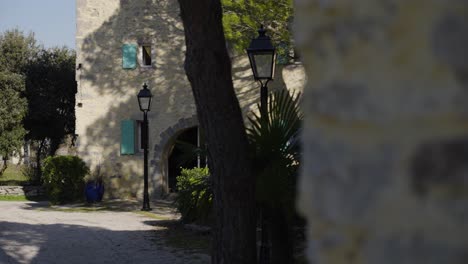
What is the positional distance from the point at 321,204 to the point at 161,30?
1797 centimetres

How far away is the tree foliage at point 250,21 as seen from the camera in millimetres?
14930

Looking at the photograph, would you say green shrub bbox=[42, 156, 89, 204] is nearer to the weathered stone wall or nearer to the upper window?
the upper window

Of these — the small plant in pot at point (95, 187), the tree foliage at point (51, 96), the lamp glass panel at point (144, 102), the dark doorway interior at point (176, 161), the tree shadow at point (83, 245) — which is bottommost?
the tree shadow at point (83, 245)

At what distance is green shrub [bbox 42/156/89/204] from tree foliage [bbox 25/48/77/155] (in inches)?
213

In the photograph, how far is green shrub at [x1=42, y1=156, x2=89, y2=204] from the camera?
1797 cm

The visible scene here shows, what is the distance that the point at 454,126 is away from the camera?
2.72 feet

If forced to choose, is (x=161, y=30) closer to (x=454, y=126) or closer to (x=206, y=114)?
Result: (x=206, y=114)

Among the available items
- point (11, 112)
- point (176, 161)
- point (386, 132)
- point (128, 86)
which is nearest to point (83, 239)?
point (176, 161)

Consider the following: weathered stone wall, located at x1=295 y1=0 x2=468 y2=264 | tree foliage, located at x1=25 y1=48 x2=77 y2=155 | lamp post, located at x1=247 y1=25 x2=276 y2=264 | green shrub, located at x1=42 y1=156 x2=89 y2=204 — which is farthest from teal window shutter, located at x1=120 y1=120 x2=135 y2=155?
weathered stone wall, located at x1=295 y1=0 x2=468 y2=264

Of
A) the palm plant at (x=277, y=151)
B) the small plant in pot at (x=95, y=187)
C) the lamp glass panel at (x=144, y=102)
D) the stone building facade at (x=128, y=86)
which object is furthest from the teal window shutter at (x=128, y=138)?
the palm plant at (x=277, y=151)

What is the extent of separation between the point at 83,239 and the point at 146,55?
9.00 metres

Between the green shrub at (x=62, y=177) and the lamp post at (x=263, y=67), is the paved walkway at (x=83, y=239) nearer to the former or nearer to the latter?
the lamp post at (x=263, y=67)

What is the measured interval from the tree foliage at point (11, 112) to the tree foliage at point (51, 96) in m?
0.45

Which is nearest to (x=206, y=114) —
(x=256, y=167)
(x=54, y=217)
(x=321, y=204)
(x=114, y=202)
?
(x=256, y=167)
